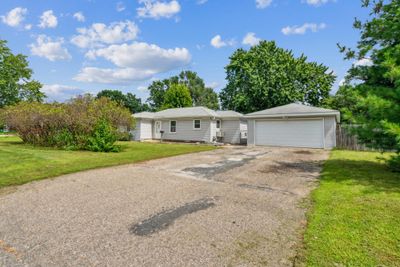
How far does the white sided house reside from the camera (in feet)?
63.6

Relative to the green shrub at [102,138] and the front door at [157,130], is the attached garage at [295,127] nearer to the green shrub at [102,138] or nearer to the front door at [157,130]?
the green shrub at [102,138]

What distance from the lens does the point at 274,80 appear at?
79.5 feet

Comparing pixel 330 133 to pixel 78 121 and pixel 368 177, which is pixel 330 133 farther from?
pixel 78 121

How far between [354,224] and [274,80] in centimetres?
2270

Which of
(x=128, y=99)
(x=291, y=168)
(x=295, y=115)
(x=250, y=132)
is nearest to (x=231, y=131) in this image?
(x=250, y=132)

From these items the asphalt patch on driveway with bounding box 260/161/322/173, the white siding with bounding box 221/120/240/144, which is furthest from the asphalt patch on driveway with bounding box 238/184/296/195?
the white siding with bounding box 221/120/240/144

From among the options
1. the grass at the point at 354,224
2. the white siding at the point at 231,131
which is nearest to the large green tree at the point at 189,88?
the white siding at the point at 231,131

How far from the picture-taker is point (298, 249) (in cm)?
269

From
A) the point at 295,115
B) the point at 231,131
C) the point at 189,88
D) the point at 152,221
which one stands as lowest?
the point at 152,221

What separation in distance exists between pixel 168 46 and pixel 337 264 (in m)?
25.0

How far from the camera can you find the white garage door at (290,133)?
14391 mm

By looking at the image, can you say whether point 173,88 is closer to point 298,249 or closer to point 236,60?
point 236,60

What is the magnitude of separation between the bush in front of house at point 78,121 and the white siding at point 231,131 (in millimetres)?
9235

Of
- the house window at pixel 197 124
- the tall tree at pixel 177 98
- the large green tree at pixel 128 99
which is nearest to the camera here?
the house window at pixel 197 124
